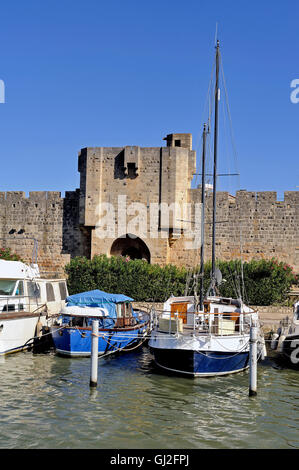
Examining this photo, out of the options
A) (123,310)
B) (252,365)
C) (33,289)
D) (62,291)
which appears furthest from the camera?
(62,291)

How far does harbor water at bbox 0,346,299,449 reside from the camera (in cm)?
835

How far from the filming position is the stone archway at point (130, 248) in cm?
2480

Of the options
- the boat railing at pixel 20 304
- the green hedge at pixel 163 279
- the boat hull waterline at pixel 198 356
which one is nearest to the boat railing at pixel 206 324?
the boat hull waterline at pixel 198 356

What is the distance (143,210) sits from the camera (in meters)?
24.1

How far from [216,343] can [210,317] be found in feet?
2.04

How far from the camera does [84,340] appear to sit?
14445 mm

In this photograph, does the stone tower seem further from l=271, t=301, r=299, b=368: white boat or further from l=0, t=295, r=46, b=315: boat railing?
l=271, t=301, r=299, b=368: white boat

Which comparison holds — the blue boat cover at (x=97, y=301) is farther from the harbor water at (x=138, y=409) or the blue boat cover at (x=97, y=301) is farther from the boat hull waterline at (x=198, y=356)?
the boat hull waterline at (x=198, y=356)

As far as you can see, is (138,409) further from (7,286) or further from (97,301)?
(7,286)

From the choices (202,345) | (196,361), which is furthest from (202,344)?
(196,361)

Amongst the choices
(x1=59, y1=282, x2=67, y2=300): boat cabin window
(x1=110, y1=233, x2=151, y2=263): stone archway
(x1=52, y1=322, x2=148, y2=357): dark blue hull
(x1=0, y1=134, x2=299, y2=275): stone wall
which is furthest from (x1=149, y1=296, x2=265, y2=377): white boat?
(x1=110, y1=233, x2=151, y2=263): stone archway

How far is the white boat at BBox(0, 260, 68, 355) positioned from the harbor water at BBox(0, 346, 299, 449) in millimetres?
865

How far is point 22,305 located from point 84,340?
2654 millimetres
